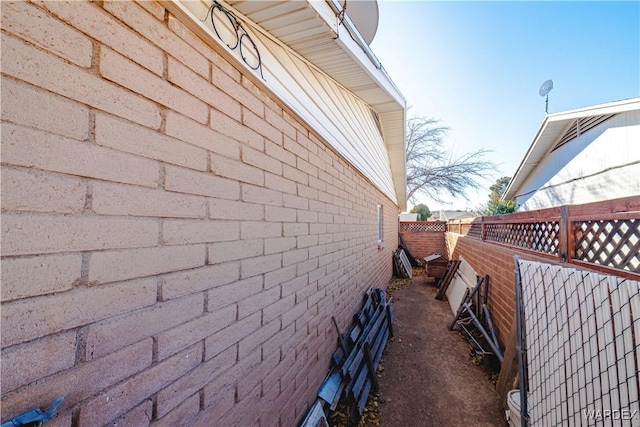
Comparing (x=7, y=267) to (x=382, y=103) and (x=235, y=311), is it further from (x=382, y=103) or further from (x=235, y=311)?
(x=382, y=103)

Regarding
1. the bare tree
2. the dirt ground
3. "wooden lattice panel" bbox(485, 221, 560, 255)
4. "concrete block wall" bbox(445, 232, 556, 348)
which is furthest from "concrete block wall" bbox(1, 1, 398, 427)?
the bare tree

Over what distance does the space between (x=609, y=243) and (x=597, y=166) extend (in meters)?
8.31

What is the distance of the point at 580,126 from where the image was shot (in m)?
8.77

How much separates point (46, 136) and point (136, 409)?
1.07 meters

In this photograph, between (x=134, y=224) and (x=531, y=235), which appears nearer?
(x=134, y=224)

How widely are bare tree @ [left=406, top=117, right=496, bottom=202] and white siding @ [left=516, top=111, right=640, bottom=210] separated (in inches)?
265

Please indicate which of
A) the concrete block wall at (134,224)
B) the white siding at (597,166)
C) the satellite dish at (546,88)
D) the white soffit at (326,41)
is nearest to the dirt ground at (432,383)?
the concrete block wall at (134,224)

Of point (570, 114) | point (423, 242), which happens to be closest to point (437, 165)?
point (423, 242)

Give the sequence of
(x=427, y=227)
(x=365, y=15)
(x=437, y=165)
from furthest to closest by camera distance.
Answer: (x=437, y=165)
(x=427, y=227)
(x=365, y=15)

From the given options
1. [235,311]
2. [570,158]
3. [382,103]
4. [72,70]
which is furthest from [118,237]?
[570,158]

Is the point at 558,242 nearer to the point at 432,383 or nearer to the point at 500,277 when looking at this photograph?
the point at 500,277

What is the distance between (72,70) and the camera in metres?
0.85

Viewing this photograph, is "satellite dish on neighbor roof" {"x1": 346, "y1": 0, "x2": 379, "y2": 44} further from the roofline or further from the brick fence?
the roofline

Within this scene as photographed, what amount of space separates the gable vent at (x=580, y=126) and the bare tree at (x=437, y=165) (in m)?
7.48
